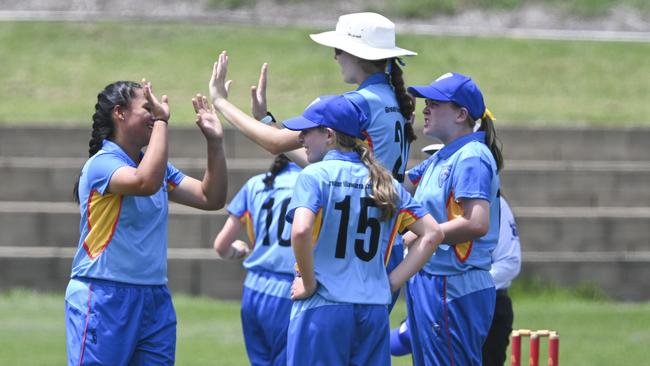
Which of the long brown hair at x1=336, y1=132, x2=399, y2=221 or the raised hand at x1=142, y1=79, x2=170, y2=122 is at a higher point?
the raised hand at x1=142, y1=79, x2=170, y2=122

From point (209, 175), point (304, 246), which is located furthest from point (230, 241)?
point (304, 246)

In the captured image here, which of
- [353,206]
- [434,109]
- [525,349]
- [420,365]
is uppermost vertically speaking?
[434,109]

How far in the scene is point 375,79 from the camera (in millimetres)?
6961

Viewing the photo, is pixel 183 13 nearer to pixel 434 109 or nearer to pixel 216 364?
pixel 216 364

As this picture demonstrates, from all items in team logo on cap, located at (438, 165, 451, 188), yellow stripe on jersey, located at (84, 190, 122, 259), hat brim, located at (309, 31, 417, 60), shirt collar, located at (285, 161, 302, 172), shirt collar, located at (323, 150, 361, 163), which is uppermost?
hat brim, located at (309, 31, 417, 60)

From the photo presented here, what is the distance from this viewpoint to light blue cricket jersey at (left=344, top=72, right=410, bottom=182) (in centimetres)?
680

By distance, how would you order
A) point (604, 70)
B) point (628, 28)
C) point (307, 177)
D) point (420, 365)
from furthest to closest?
point (628, 28) < point (604, 70) < point (420, 365) < point (307, 177)

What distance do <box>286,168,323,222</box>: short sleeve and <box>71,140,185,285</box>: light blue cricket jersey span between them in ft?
2.80

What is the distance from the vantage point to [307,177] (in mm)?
5977

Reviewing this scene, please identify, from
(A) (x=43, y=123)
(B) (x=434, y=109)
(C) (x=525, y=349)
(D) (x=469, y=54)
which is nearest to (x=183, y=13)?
(D) (x=469, y=54)

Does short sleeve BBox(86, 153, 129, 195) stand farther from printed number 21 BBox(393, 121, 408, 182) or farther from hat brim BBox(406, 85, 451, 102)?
hat brim BBox(406, 85, 451, 102)

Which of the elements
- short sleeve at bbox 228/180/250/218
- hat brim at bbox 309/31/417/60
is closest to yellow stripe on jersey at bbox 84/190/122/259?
hat brim at bbox 309/31/417/60

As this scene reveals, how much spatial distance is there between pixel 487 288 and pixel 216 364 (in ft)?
15.0

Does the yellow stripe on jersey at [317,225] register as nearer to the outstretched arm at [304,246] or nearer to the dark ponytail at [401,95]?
the outstretched arm at [304,246]
